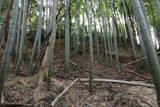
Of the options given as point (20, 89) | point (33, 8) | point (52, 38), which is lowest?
point (20, 89)

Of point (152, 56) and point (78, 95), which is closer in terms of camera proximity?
point (152, 56)

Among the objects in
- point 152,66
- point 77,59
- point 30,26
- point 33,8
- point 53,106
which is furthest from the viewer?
point 30,26

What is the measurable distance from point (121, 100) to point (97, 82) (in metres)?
1.37

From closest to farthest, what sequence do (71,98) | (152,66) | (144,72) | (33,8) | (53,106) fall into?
(152,66), (53,106), (71,98), (144,72), (33,8)

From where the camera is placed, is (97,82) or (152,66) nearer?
(152,66)

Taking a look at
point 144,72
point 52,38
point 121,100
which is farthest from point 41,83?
point 144,72

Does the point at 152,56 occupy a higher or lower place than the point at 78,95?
higher

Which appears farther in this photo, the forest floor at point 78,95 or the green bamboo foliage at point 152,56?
the forest floor at point 78,95

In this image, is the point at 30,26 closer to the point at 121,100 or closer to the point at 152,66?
the point at 121,100

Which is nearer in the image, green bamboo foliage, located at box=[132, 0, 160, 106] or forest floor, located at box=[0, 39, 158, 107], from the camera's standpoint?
green bamboo foliage, located at box=[132, 0, 160, 106]

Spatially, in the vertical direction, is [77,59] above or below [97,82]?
above

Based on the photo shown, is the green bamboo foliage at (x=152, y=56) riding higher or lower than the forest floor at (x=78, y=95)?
higher

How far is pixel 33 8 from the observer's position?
897 centimetres

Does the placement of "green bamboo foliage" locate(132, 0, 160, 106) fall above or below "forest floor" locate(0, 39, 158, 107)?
above
